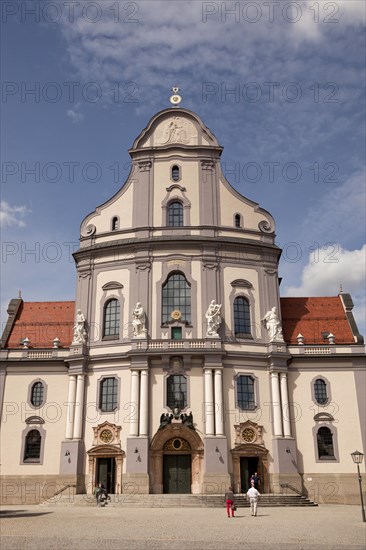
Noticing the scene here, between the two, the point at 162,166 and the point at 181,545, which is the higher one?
the point at 162,166

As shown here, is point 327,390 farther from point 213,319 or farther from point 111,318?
point 111,318

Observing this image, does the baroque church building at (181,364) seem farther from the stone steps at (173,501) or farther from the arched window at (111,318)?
the stone steps at (173,501)

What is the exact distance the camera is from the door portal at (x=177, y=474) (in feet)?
109

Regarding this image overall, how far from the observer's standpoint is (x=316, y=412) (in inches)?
1406

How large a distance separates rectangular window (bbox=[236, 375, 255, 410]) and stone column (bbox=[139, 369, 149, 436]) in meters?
5.68

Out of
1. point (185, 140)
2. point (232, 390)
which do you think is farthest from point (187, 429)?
point (185, 140)

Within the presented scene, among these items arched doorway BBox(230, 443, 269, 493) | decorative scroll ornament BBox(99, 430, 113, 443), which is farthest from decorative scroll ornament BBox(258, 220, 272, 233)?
decorative scroll ornament BBox(99, 430, 113, 443)

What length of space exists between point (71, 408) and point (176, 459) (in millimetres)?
7317

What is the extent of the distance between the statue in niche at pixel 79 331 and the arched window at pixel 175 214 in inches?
346

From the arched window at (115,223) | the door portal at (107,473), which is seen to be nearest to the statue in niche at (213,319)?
the arched window at (115,223)

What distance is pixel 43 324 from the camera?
41250 mm

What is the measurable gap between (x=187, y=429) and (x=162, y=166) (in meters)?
18.3

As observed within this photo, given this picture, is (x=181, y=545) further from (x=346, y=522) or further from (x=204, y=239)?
(x=204, y=239)

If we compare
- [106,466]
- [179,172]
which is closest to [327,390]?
[106,466]
